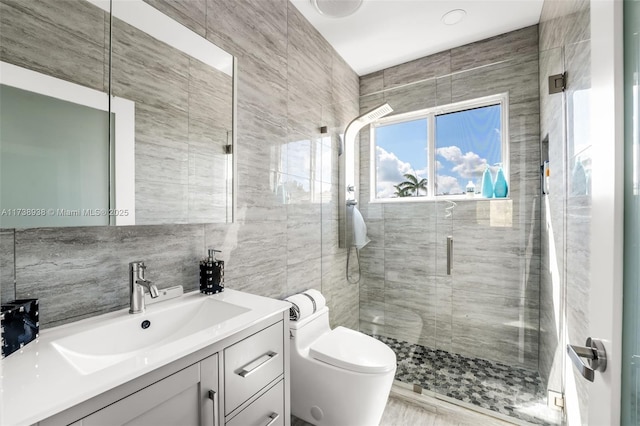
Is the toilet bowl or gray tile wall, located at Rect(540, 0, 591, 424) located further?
the toilet bowl

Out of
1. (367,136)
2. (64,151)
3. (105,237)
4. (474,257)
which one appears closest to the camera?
(64,151)

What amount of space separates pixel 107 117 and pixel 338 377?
151 cm

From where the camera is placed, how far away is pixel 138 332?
1.02m

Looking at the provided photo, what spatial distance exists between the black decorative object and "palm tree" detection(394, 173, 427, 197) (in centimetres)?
202

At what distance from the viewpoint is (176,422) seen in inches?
31.3

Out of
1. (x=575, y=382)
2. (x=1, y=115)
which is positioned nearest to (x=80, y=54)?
(x=1, y=115)

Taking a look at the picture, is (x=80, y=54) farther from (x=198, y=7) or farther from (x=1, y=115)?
(x=198, y=7)

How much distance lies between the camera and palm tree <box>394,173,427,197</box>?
215 centimetres

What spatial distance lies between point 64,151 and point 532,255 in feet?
7.89

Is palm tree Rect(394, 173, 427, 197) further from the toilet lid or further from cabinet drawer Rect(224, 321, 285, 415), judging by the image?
cabinet drawer Rect(224, 321, 285, 415)

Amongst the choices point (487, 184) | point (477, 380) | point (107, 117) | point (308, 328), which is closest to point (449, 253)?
point (487, 184)

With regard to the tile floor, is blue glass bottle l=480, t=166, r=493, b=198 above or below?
above

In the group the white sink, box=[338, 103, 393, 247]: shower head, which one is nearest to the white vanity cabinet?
the white sink

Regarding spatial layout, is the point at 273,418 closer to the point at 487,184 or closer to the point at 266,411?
the point at 266,411
